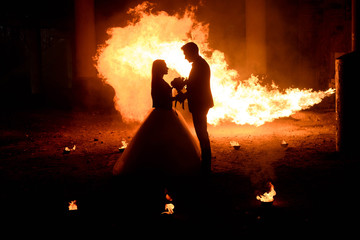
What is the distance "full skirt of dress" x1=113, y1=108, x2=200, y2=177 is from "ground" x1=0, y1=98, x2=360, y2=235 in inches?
11.9

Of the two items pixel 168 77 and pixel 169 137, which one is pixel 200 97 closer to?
pixel 169 137

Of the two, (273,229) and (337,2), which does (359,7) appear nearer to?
(337,2)

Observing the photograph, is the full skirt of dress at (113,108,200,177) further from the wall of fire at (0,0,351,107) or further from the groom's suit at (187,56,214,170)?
the wall of fire at (0,0,351,107)

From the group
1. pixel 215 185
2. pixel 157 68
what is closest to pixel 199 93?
pixel 157 68

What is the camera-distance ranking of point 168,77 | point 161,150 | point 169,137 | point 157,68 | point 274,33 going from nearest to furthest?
point 161,150, point 169,137, point 157,68, point 168,77, point 274,33

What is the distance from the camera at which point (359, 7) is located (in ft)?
38.7

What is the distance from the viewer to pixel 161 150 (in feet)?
20.6

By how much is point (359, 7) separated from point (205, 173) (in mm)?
8483

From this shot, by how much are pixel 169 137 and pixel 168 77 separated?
6.81 meters

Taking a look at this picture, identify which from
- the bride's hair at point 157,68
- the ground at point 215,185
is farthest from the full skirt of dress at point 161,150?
the bride's hair at point 157,68

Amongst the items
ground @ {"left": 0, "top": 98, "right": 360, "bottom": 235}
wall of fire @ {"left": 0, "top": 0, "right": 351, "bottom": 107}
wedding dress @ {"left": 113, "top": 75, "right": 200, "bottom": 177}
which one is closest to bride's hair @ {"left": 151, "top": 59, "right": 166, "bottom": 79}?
wedding dress @ {"left": 113, "top": 75, "right": 200, "bottom": 177}

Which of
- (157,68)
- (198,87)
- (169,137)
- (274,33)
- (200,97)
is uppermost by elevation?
(274,33)

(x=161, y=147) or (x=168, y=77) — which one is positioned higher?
(x=168, y=77)

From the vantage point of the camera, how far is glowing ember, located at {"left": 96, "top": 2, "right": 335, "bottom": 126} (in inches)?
447
